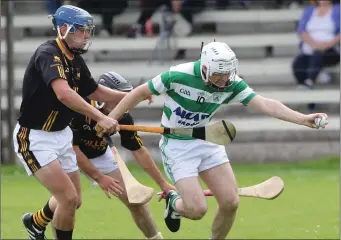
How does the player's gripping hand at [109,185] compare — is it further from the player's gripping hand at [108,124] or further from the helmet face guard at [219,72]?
the helmet face guard at [219,72]

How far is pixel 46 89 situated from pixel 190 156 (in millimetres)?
1304

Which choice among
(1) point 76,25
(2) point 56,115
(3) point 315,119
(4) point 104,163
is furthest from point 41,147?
(3) point 315,119

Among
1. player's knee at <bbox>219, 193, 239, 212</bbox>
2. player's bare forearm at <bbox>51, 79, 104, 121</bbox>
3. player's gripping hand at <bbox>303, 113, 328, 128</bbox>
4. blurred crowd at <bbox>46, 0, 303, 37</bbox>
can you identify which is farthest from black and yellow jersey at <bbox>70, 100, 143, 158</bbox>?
blurred crowd at <bbox>46, 0, 303, 37</bbox>

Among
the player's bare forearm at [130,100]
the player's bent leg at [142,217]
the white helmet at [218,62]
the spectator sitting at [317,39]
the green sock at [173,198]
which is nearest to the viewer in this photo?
the white helmet at [218,62]

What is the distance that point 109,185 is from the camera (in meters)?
8.60

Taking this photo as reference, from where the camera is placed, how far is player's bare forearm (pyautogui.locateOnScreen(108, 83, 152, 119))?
27.0ft

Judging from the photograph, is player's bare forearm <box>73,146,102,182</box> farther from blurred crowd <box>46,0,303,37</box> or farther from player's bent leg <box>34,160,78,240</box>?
blurred crowd <box>46,0,303,37</box>

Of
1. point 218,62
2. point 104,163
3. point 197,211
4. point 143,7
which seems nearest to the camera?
point 218,62

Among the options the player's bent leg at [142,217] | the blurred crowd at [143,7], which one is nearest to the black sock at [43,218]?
the player's bent leg at [142,217]

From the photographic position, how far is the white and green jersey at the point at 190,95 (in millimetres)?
8312

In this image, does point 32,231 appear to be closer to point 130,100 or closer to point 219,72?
point 130,100

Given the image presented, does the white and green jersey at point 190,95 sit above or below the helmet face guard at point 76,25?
below

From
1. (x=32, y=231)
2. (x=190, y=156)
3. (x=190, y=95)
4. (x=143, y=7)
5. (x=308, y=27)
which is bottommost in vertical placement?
(x=143, y=7)

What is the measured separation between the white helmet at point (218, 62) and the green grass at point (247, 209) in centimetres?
233
